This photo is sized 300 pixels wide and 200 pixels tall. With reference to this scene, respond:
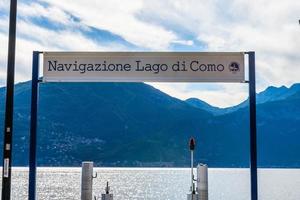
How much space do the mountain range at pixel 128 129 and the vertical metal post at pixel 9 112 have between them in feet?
447

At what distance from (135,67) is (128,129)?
163831 millimetres

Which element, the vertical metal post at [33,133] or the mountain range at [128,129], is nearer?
the vertical metal post at [33,133]

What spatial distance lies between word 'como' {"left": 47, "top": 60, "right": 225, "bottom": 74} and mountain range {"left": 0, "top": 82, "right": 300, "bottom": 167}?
133490 millimetres

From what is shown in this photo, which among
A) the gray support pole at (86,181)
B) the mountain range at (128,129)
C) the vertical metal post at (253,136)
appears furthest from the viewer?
the mountain range at (128,129)

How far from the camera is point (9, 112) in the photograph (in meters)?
9.39

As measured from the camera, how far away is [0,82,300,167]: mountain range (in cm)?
15700

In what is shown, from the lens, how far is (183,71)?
40.4 feet

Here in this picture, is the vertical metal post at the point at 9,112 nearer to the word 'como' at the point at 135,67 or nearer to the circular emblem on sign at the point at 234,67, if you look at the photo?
the word 'como' at the point at 135,67

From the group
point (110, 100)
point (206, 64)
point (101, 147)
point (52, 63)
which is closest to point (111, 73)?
point (52, 63)

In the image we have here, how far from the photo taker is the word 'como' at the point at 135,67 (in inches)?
484

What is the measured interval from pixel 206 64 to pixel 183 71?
0.53m

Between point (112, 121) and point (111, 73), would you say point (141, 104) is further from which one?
point (111, 73)

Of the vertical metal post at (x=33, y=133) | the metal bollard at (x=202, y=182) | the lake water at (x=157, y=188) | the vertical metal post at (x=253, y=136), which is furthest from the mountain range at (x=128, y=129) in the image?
the vertical metal post at (x=253, y=136)

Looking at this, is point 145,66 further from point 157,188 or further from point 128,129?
point 128,129
